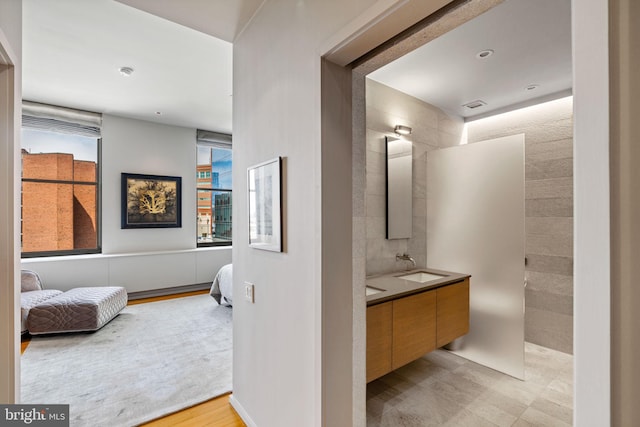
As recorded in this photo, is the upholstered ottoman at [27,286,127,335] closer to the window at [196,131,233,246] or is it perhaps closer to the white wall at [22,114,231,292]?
the white wall at [22,114,231,292]

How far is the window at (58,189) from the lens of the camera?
4.43 meters

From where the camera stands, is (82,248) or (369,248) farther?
(82,248)

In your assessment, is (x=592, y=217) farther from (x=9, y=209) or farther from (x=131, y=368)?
(x=131, y=368)

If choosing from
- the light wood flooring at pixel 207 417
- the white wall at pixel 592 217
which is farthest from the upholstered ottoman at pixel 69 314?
the white wall at pixel 592 217

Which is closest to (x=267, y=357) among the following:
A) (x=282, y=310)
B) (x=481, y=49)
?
(x=282, y=310)

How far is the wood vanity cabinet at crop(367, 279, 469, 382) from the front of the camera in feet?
6.72

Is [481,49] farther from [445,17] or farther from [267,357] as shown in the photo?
[267,357]

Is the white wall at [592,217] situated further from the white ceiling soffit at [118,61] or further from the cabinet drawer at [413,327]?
the white ceiling soffit at [118,61]

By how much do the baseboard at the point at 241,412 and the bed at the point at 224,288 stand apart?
199 centimetres

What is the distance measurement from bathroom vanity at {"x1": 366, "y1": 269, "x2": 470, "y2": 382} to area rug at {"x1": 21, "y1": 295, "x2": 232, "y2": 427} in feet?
4.35

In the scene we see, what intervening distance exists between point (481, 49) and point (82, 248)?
6.08 meters

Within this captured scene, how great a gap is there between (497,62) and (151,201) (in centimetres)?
540

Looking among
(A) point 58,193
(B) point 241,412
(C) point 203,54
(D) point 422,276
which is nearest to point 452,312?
(D) point 422,276

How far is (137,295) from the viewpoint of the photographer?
497 centimetres
